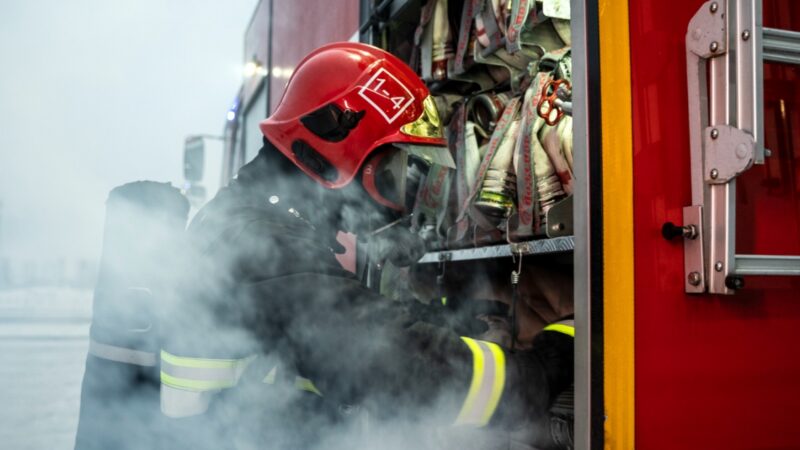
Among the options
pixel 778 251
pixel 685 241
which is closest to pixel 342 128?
pixel 685 241

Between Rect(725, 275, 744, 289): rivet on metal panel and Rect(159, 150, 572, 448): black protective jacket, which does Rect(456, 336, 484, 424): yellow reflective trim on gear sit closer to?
Rect(159, 150, 572, 448): black protective jacket

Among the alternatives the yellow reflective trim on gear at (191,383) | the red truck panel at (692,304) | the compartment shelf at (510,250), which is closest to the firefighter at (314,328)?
the yellow reflective trim on gear at (191,383)

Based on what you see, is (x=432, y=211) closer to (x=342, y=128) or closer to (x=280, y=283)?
(x=342, y=128)

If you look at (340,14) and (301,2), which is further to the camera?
(301,2)

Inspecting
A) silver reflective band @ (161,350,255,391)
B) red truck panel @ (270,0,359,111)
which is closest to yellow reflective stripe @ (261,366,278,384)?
silver reflective band @ (161,350,255,391)

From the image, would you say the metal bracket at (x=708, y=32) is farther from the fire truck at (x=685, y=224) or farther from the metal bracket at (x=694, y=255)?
the metal bracket at (x=694, y=255)

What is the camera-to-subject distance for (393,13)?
2703 millimetres

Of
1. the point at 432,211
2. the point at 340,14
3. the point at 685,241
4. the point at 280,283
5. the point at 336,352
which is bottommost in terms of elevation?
the point at 336,352

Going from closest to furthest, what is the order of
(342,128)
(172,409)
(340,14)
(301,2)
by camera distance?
(172,409) < (342,128) < (340,14) < (301,2)

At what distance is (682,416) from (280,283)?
879 mm

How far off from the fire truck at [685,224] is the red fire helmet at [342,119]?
2.31 feet

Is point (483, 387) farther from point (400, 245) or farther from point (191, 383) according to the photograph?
point (400, 245)

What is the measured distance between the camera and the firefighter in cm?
136

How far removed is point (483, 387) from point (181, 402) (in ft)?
2.37
